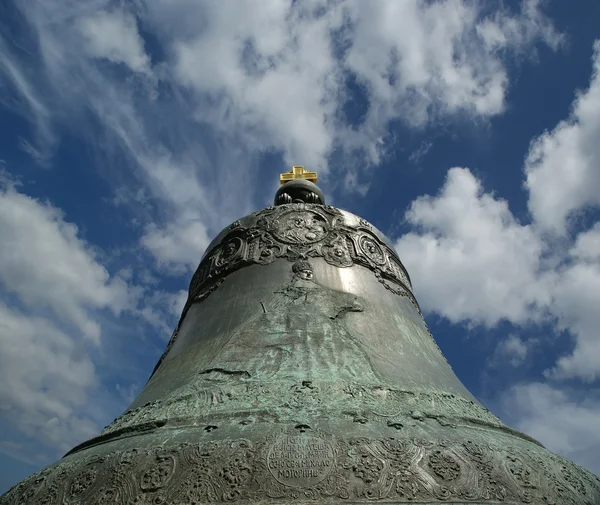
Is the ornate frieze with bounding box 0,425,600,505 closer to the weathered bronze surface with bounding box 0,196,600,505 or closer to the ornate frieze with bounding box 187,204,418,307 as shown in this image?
the weathered bronze surface with bounding box 0,196,600,505

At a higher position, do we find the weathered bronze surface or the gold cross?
the gold cross

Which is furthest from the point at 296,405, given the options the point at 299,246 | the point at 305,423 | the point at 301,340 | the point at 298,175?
the point at 298,175

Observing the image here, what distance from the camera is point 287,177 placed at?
8195 millimetres

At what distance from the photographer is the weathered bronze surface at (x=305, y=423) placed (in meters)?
2.62

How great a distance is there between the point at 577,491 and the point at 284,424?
1714mm

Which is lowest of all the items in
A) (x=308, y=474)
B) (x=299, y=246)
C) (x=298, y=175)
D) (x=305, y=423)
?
(x=308, y=474)

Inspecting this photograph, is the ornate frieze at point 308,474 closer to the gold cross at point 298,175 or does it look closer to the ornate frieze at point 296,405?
the ornate frieze at point 296,405

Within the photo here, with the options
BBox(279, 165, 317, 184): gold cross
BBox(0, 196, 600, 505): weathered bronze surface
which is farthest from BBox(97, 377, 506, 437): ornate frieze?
BBox(279, 165, 317, 184): gold cross

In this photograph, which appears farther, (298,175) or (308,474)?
(298,175)

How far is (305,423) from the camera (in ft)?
9.61

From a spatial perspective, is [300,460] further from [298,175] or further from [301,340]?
[298,175]

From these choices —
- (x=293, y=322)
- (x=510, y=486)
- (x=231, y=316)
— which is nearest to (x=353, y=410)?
(x=510, y=486)

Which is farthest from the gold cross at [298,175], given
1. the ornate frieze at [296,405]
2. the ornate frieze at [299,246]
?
the ornate frieze at [296,405]

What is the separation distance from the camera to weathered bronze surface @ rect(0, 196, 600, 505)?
2.62m
